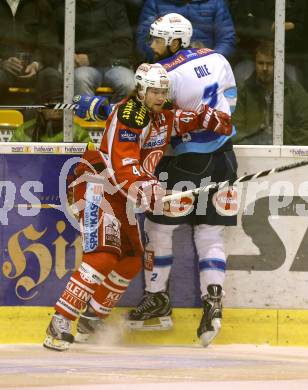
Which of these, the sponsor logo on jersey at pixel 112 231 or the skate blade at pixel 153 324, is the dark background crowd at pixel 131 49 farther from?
the skate blade at pixel 153 324

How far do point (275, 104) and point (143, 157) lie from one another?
36.0 inches

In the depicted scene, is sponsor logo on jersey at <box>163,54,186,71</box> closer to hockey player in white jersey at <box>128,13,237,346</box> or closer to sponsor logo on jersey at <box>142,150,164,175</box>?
hockey player in white jersey at <box>128,13,237,346</box>

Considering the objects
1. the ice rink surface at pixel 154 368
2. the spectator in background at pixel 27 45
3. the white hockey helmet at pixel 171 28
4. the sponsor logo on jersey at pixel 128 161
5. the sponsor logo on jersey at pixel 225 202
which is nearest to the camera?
the ice rink surface at pixel 154 368

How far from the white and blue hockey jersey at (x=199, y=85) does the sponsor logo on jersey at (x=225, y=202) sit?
0.91 ft

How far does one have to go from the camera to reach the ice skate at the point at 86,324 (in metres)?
7.93

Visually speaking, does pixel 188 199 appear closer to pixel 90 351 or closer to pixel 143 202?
pixel 143 202

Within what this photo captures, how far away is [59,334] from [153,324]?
0.64 meters

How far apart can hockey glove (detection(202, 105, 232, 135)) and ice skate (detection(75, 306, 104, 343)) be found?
1.28 metres

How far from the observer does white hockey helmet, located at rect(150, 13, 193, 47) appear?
306 inches

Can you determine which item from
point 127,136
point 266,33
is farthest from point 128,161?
point 266,33

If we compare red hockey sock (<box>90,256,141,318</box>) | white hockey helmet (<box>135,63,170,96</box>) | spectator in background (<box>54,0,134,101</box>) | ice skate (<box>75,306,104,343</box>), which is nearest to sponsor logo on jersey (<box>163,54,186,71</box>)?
white hockey helmet (<box>135,63,170,96</box>)

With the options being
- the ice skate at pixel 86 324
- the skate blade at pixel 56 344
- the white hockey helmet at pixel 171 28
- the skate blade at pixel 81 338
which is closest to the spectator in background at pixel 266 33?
the white hockey helmet at pixel 171 28

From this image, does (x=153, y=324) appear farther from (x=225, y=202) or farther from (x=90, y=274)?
(x=225, y=202)

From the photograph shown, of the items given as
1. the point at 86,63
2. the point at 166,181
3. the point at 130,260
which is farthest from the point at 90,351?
the point at 86,63
